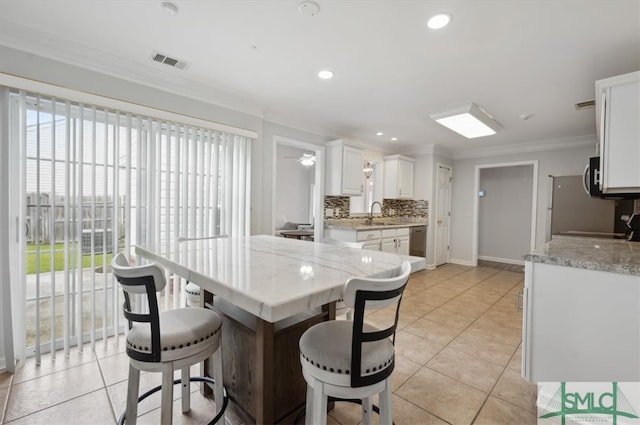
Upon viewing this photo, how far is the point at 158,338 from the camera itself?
1118 millimetres

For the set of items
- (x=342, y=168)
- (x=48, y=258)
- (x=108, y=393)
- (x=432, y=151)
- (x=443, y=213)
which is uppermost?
(x=432, y=151)

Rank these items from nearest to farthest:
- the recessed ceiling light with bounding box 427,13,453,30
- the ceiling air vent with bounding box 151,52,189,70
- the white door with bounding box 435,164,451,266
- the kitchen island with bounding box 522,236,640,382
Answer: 1. the kitchen island with bounding box 522,236,640,382
2. the recessed ceiling light with bounding box 427,13,453,30
3. the ceiling air vent with bounding box 151,52,189,70
4. the white door with bounding box 435,164,451,266

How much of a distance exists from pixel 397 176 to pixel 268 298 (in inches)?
190

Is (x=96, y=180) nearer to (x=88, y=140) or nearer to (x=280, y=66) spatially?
(x=88, y=140)

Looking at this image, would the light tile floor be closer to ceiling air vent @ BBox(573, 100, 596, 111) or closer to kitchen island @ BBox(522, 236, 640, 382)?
kitchen island @ BBox(522, 236, 640, 382)

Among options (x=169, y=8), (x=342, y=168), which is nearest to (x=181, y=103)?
(x=169, y=8)

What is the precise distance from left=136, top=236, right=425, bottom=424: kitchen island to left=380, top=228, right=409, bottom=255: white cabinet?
291cm

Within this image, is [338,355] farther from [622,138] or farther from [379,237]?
[379,237]

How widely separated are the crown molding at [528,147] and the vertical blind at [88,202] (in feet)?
16.8

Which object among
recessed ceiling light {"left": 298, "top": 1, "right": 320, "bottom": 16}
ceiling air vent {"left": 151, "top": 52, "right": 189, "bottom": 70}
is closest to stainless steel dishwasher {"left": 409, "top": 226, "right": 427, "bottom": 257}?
recessed ceiling light {"left": 298, "top": 1, "right": 320, "bottom": 16}

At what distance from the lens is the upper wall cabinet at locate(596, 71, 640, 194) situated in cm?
185

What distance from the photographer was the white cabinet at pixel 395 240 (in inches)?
178

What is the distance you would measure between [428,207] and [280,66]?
4.12 meters

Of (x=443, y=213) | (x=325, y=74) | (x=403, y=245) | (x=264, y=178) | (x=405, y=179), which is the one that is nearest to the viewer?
(x=325, y=74)
